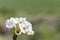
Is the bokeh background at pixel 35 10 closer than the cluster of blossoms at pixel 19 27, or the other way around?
the cluster of blossoms at pixel 19 27

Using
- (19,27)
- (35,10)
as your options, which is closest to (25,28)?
(19,27)

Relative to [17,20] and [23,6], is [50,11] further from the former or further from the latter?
[17,20]

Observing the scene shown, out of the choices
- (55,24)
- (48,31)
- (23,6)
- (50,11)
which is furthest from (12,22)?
(23,6)

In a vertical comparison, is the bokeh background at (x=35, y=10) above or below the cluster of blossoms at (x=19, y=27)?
above

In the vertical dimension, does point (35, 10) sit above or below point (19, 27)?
above

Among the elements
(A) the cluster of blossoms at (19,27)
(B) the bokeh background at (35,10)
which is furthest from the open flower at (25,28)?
(B) the bokeh background at (35,10)

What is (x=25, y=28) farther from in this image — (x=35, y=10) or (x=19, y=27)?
(x=35, y=10)

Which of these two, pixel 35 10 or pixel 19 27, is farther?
pixel 35 10

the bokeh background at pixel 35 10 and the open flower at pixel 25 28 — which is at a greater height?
the bokeh background at pixel 35 10

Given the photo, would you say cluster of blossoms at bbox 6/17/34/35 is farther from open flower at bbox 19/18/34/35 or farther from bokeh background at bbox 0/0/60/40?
bokeh background at bbox 0/0/60/40

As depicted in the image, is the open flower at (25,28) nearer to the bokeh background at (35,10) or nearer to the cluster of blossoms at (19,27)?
the cluster of blossoms at (19,27)

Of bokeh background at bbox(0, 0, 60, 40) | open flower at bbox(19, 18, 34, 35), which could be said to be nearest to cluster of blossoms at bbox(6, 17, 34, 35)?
open flower at bbox(19, 18, 34, 35)
